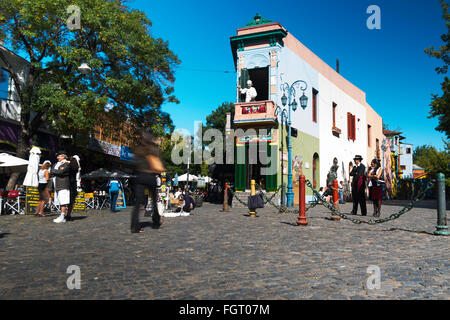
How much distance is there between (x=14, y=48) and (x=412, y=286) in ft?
57.0

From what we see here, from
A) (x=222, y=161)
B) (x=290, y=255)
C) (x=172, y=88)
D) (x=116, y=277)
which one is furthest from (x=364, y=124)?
(x=116, y=277)

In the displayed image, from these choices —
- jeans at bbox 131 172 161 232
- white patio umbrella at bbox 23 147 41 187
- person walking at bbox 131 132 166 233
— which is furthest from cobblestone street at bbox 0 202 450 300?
white patio umbrella at bbox 23 147 41 187

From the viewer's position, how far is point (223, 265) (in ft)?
13.3

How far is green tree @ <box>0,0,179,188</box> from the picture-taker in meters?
14.3

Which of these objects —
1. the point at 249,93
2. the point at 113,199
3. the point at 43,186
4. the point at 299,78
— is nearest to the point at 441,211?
the point at 43,186

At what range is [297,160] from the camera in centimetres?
1953

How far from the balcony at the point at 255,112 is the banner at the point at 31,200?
9.95 m

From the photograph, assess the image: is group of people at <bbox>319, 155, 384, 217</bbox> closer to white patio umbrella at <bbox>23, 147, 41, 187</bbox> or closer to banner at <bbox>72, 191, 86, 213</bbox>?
banner at <bbox>72, 191, 86, 213</bbox>

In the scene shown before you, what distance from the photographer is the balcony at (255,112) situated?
17.3 metres

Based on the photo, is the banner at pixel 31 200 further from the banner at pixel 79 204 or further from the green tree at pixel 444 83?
the green tree at pixel 444 83

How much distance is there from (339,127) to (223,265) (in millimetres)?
23471

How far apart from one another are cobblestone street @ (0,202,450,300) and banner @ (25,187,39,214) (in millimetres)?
5142

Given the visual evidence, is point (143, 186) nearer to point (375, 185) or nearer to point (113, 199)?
point (375, 185)
